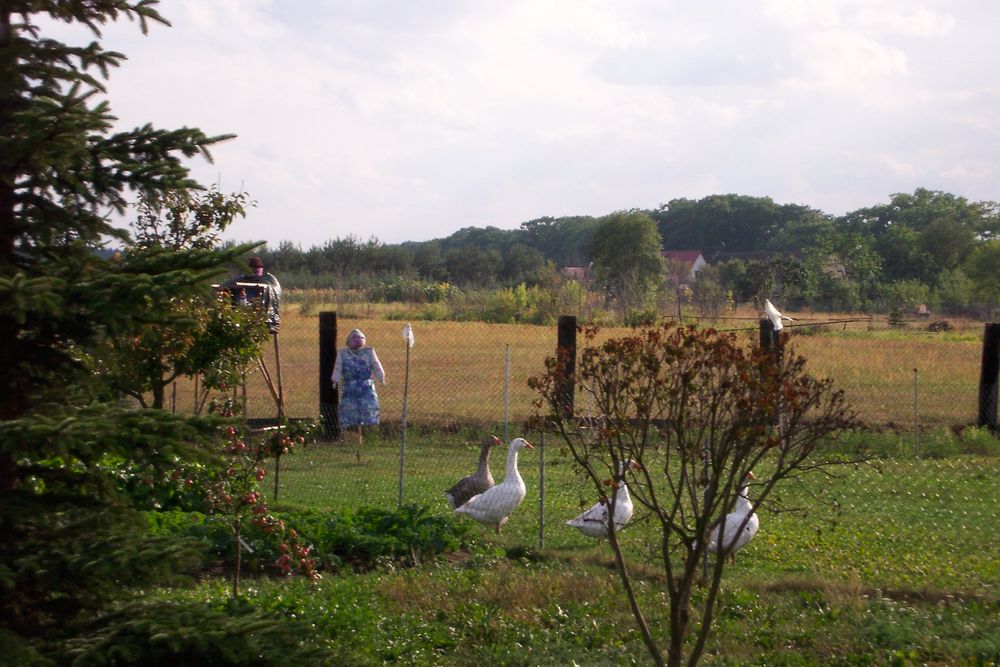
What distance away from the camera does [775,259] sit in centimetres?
4009

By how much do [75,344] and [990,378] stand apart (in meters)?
14.3

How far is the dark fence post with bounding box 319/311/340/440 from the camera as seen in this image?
52.4ft

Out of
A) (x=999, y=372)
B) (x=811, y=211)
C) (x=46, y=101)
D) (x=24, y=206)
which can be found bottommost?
(x=999, y=372)

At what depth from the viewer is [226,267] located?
4027 mm

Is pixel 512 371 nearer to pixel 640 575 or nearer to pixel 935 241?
pixel 640 575

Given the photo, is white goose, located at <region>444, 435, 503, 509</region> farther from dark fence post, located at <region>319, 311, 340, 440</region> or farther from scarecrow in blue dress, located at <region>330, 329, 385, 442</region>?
dark fence post, located at <region>319, 311, 340, 440</region>

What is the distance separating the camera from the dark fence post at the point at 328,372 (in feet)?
52.4

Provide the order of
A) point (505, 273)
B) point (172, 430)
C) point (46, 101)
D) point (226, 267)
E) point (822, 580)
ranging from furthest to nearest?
point (505, 273)
point (822, 580)
point (226, 267)
point (46, 101)
point (172, 430)

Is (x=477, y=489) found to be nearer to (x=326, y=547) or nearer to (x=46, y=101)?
(x=326, y=547)

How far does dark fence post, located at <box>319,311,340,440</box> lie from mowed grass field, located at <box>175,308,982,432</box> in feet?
0.30

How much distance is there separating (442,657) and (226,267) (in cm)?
301

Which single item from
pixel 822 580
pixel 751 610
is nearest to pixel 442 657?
pixel 751 610

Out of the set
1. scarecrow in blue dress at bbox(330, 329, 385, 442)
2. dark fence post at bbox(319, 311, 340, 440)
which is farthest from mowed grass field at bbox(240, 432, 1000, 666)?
dark fence post at bbox(319, 311, 340, 440)

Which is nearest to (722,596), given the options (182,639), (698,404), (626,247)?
(698,404)
